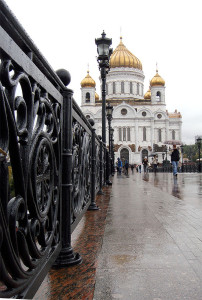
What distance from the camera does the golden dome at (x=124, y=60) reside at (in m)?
60.4

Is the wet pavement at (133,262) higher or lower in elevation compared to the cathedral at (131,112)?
lower

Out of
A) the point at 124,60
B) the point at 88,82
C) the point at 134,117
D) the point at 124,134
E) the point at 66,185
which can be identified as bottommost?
the point at 66,185

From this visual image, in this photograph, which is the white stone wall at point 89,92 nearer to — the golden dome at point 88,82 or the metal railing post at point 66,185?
the golden dome at point 88,82

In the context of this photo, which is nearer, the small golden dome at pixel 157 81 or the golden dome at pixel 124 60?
the small golden dome at pixel 157 81

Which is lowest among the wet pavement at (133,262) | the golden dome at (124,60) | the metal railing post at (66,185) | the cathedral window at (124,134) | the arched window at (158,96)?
the wet pavement at (133,262)

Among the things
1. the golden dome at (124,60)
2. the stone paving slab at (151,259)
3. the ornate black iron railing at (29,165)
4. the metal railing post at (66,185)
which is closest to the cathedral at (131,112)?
the golden dome at (124,60)

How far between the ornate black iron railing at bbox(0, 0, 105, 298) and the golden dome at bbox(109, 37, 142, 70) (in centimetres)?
6073

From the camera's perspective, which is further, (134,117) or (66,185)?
(134,117)

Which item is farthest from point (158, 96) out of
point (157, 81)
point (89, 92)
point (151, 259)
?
point (151, 259)

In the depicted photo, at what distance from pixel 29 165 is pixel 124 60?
62.3 metres

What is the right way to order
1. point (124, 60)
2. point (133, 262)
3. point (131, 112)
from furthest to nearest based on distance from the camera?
point (124, 60), point (131, 112), point (133, 262)

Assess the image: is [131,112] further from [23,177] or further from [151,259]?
[23,177]

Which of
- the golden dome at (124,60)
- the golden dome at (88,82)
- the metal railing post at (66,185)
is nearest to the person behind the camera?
the metal railing post at (66,185)

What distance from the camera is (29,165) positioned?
4.47 feet
